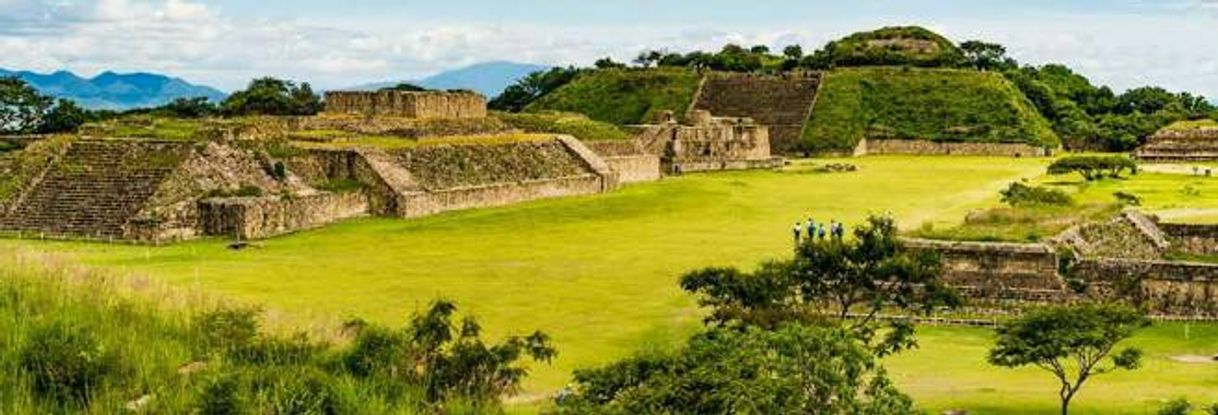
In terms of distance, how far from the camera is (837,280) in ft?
75.6

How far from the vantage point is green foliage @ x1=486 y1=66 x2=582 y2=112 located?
10527 centimetres

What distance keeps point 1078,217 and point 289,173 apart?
918 inches

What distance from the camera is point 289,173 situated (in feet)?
135

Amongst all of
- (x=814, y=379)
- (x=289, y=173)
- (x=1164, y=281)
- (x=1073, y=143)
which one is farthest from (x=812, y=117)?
(x=814, y=379)

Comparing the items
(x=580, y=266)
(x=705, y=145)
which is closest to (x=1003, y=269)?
(x=580, y=266)

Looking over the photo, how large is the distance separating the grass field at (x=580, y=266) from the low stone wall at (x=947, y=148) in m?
28.2

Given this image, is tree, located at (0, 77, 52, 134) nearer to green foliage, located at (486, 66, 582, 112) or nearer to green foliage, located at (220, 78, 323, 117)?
green foliage, located at (220, 78, 323, 117)

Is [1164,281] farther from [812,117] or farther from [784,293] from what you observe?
[812,117]

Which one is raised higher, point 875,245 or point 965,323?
point 875,245

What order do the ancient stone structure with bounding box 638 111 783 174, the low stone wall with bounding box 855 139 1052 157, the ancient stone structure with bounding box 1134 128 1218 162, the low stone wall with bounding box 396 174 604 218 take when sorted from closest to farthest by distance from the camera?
the low stone wall with bounding box 396 174 604 218 → the ancient stone structure with bounding box 638 111 783 174 → the ancient stone structure with bounding box 1134 128 1218 162 → the low stone wall with bounding box 855 139 1052 157

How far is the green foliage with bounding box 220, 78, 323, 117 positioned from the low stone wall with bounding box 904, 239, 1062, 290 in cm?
4553

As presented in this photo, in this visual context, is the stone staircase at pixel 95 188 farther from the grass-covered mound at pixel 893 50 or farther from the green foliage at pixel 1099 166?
the grass-covered mound at pixel 893 50

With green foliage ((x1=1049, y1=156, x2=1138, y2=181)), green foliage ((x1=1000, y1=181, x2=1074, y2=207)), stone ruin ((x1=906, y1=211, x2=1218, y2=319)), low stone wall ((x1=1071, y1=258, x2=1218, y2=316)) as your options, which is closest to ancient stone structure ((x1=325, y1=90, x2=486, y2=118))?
green foliage ((x1=1000, y1=181, x2=1074, y2=207))

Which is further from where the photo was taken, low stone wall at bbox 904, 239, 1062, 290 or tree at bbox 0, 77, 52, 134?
tree at bbox 0, 77, 52, 134
